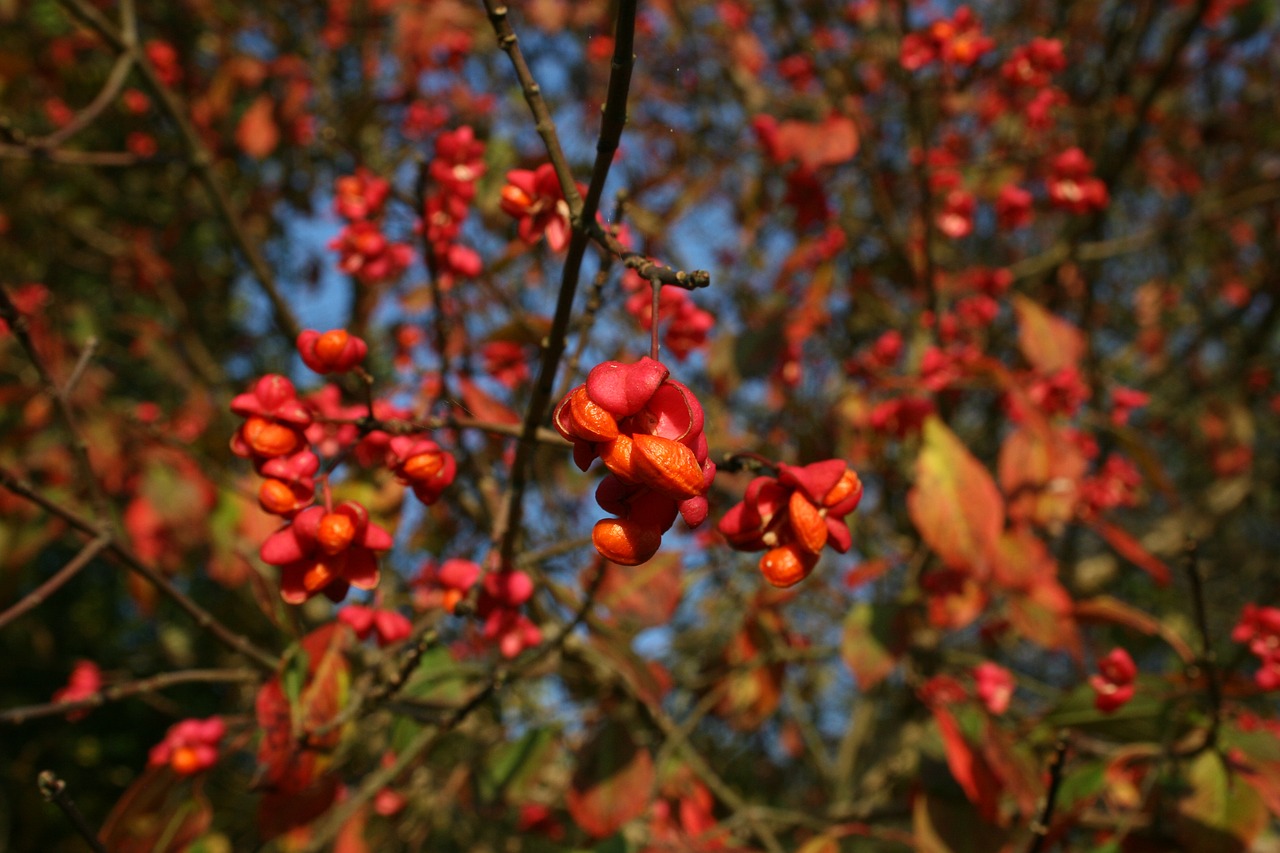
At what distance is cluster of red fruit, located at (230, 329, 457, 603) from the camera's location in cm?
98

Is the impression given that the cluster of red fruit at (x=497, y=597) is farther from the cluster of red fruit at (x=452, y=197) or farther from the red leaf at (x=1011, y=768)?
the red leaf at (x=1011, y=768)

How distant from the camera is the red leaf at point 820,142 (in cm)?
197

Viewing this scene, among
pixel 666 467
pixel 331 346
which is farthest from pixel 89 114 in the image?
pixel 666 467

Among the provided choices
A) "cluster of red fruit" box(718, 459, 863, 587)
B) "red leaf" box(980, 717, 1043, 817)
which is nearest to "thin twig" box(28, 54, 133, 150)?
"cluster of red fruit" box(718, 459, 863, 587)

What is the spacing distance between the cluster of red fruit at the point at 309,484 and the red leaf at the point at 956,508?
106 centimetres

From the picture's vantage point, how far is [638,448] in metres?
0.66

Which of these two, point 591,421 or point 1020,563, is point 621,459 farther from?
point 1020,563

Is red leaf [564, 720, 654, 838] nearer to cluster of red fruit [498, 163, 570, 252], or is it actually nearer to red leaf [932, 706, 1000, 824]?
red leaf [932, 706, 1000, 824]

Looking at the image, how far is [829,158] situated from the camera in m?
1.97

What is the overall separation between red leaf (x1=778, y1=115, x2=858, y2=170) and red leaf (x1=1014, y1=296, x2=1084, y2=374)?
65 centimetres

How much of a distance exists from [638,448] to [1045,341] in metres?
1.84

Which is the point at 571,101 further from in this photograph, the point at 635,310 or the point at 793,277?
the point at 635,310

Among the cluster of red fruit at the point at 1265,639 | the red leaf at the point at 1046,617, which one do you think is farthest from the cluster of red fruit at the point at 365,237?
the cluster of red fruit at the point at 1265,639

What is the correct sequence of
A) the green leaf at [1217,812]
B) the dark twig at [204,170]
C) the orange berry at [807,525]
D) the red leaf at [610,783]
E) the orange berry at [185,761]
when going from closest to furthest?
1. the orange berry at [807,525]
2. the green leaf at [1217,812]
3. the orange berry at [185,761]
4. the red leaf at [610,783]
5. the dark twig at [204,170]
